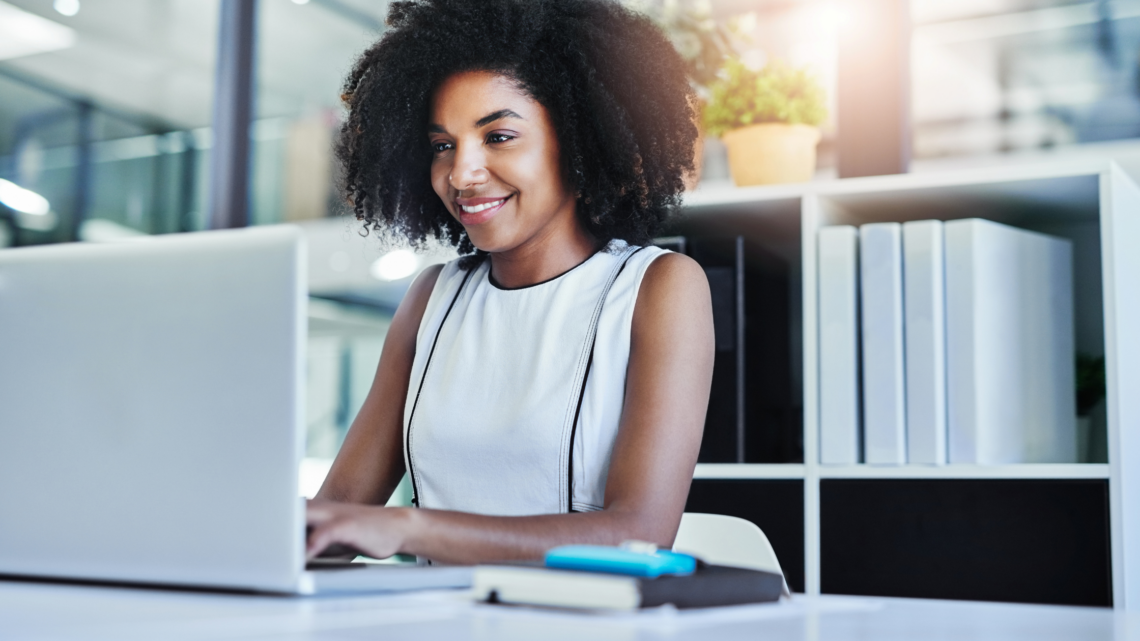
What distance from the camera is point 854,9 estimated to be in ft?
5.96

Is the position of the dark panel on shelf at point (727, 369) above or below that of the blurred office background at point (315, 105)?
below

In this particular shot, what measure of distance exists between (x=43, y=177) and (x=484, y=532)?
12.8 ft

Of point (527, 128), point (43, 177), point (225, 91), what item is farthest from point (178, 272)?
point (43, 177)

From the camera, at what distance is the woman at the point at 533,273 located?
1362mm

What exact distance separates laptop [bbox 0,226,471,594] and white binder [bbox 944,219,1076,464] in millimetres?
994

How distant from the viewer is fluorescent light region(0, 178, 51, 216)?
13.4 feet

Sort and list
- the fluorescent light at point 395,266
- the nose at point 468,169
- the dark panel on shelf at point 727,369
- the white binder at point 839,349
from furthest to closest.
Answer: the fluorescent light at point 395,266, the dark panel on shelf at point 727,369, the white binder at point 839,349, the nose at point 468,169

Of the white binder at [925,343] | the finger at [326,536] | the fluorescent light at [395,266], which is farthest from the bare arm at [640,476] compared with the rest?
the fluorescent light at [395,266]

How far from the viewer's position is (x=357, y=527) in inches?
30.8

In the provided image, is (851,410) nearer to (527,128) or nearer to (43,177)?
(527,128)

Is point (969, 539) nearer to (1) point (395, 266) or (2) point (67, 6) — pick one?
(1) point (395, 266)

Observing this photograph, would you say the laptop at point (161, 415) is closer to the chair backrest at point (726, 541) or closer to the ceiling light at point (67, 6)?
the chair backrest at point (726, 541)


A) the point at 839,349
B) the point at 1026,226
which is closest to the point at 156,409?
the point at 839,349

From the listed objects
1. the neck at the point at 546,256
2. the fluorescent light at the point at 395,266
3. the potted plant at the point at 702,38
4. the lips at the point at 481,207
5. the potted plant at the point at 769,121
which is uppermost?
the potted plant at the point at 702,38
